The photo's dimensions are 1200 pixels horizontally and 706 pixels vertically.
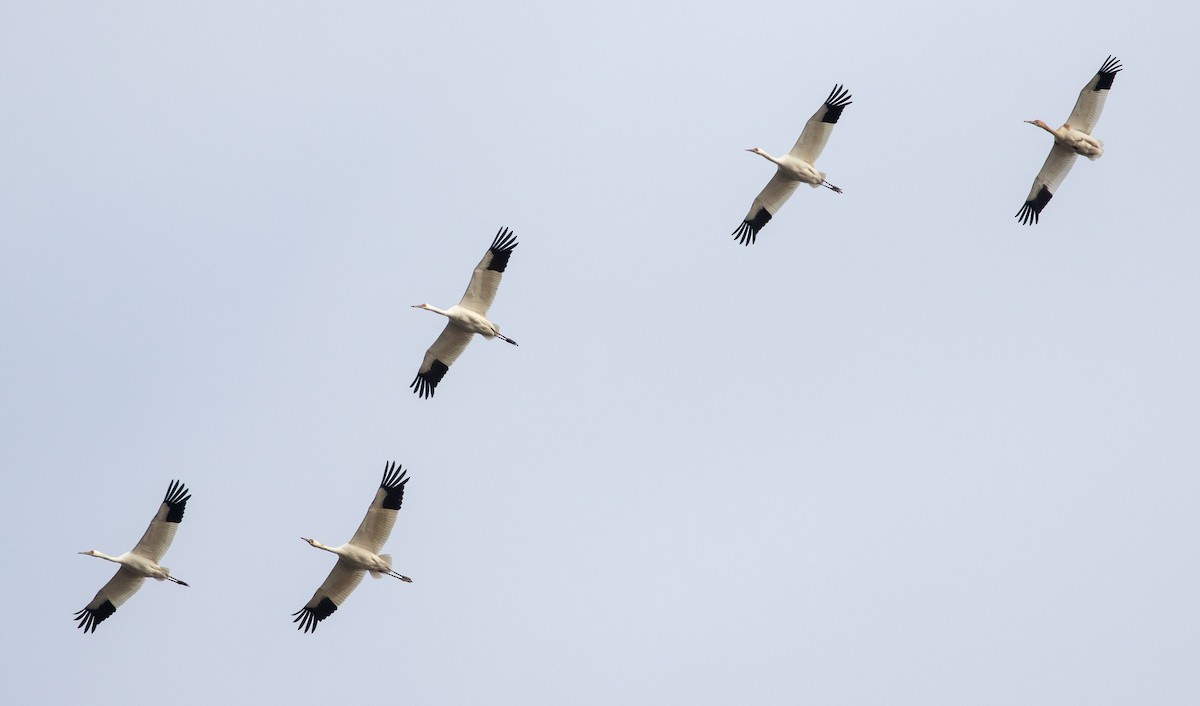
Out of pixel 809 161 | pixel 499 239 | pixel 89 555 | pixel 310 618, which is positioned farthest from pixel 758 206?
pixel 89 555

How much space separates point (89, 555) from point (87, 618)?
129 cm

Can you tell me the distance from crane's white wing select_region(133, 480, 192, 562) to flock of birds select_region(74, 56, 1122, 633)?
0.06 ft

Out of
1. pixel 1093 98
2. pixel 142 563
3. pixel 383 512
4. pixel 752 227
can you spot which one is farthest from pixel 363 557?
pixel 1093 98

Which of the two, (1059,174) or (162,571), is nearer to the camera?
(162,571)

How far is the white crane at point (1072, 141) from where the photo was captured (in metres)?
32.7

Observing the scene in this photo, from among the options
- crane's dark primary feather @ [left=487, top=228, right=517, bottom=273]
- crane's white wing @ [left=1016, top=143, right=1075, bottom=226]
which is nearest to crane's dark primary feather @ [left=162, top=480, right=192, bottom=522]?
crane's dark primary feather @ [left=487, top=228, right=517, bottom=273]

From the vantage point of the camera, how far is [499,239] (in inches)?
1273

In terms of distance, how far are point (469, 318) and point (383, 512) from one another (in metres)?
4.61

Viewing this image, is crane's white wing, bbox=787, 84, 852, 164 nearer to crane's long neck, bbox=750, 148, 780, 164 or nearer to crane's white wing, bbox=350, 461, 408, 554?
crane's long neck, bbox=750, 148, 780, 164

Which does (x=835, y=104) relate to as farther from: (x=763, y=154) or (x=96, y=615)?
(x=96, y=615)

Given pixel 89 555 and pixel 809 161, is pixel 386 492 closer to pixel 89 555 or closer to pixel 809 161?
pixel 89 555

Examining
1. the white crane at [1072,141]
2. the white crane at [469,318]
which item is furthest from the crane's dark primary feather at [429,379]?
the white crane at [1072,141]

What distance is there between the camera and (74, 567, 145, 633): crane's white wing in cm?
3275

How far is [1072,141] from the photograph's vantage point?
32969 mm
